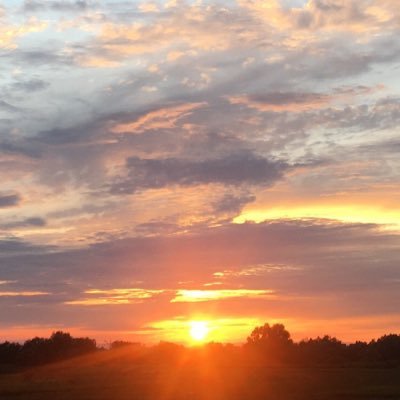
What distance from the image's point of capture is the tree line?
106 m

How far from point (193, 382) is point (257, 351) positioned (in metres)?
50.2

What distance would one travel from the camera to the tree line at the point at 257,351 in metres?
106

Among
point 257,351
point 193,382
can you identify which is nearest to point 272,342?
point 257,351

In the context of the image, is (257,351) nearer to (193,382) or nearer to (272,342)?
(272,342)

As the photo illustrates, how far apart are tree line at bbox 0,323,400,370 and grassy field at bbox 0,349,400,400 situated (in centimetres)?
1135

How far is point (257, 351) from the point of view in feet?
387

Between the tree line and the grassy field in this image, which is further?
the tree line

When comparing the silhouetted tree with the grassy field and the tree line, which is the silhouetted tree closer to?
the tree line

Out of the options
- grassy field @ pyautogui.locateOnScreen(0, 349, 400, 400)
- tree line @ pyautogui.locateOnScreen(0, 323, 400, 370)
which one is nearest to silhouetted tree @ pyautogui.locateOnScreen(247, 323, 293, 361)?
tree line @ pyautogui.locateOnScreen(0, 323, 400, 370)

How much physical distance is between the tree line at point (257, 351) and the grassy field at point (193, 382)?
11.3m

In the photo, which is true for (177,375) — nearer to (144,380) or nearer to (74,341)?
(144,380)

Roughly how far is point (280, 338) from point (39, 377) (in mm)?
52030

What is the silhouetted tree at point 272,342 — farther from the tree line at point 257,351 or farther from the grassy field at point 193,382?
the grassy field at point 193,382

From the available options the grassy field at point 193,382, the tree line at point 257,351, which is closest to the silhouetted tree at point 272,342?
the tree line at point 257,351
